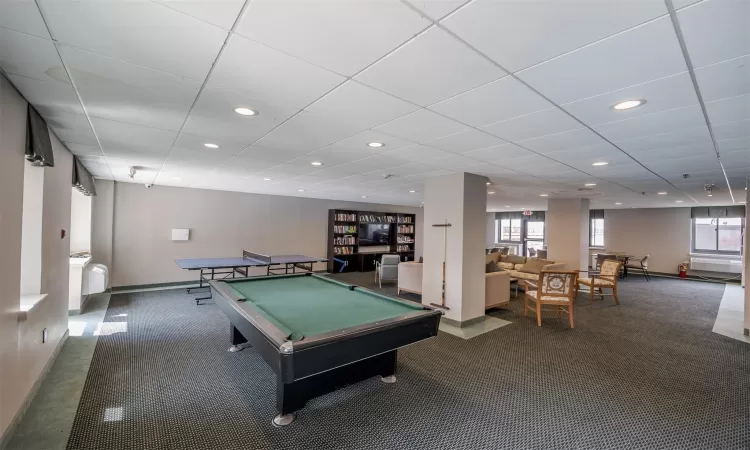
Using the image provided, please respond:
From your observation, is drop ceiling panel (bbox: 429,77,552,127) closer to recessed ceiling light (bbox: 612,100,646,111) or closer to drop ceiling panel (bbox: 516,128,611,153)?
recessed ceiling light (bbox: 612,100,646,111)

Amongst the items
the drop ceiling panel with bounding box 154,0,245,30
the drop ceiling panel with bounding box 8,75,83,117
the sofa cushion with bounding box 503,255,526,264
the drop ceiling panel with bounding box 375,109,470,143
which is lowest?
the sofa cushion with bounding box 503,255,526,264

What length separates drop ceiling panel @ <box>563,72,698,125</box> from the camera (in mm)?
1893

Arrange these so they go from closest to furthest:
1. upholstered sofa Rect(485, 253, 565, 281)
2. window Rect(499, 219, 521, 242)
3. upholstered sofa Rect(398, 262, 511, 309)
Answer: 1. upholstered sofa Rect(398, 262, 511, 309)
2. upholstered sofa Rect(485, 253, 565, 281)
3. window Rect(499, 219, 521, 242)

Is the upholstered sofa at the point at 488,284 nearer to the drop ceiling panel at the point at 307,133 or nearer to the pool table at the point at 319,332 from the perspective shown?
the pool table at the point at 319,332

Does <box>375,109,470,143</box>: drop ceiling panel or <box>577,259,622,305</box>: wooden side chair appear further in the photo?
<box>577,259,622,305</box>: wooden side chair

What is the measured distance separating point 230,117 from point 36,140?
1422 mm

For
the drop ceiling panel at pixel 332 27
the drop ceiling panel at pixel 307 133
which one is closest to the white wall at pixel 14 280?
the drop ceiling panel at pixel 307 133

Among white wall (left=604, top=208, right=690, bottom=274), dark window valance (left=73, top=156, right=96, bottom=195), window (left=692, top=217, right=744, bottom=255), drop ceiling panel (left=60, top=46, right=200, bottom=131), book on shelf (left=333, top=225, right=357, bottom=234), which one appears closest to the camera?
drop ceiling panel (left=60, top=46, right=200, bottom=131)

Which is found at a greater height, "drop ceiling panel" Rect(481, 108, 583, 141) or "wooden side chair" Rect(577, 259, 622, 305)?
"drop ceiling panel" Rect(481, 108, 583, 141)

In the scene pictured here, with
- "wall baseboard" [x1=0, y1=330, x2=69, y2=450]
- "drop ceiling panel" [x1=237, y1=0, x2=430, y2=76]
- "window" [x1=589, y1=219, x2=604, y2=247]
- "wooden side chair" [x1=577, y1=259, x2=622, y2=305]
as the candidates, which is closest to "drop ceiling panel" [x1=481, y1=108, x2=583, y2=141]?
"drop ceiling panel" [x1=237, y1=0, x2=430, y2=76]

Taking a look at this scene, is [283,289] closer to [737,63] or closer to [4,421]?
[4,421]

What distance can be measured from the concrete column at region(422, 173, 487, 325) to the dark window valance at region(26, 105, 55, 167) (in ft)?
14.5

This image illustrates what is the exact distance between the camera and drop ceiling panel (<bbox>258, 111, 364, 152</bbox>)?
8.87 ft

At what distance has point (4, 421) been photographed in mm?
2105
